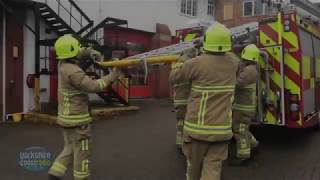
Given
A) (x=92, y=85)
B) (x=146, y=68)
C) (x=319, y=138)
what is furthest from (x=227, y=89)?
(x=319, y=138)

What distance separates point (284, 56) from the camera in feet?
22.6

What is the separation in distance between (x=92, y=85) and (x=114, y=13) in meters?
10.9

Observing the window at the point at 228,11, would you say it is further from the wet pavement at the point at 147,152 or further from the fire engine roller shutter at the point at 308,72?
the fire engine roller shutter at the point at 308,72

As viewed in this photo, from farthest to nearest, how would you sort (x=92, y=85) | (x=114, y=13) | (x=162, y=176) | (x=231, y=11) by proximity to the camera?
(x=231, y=11) → (x=114, y=13) → (x=162, y=176) → (x=92, y=85)

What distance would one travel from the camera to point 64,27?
1286 centimetres

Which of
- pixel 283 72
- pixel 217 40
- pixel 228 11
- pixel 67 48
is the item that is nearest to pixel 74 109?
pixel 67 48

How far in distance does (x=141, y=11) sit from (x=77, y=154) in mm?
12025

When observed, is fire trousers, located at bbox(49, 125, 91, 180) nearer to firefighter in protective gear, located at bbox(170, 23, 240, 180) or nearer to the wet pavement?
the wet pavement

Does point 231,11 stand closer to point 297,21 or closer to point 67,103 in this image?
point 297,21

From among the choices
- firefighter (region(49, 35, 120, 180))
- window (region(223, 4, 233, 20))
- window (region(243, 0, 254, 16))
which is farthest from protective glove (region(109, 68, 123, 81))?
window (region(223, 4, 233, 20))

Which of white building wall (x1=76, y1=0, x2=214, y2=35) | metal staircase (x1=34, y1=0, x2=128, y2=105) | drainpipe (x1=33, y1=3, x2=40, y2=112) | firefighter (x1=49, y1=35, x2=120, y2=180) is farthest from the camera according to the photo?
white building wall (x1=76, y1=0, x2=214, y2=35)

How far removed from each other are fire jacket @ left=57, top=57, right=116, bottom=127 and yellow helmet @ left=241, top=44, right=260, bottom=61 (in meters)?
2.20

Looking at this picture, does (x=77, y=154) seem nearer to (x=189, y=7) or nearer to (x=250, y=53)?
(x=250, y=53)

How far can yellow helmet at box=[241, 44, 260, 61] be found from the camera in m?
6.42
